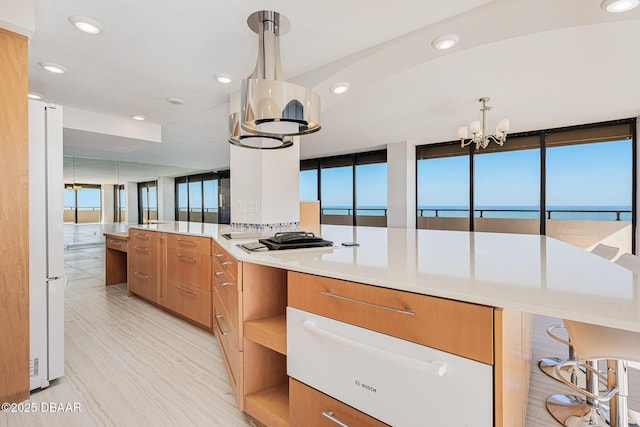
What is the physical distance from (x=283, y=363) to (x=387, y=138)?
5.02 meters

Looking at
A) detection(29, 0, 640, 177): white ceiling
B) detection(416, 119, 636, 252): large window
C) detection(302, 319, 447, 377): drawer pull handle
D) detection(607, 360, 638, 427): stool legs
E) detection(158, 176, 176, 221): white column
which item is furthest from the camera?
detection(158, 176, 176, 221): white column

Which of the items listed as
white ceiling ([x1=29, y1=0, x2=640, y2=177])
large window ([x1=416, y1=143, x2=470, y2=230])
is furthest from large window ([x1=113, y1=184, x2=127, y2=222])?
large window ([x1=416, y1=143, x2=470, y2=230])

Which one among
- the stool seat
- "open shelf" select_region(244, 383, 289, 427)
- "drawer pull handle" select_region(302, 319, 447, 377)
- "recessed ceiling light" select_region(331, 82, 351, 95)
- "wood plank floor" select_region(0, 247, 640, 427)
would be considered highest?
"recessed ceiling light" select_region(331, 82, 351, 95)

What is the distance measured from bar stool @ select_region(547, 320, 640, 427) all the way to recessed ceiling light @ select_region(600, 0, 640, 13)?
1.61m

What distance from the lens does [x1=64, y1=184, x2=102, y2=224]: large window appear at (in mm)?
5238

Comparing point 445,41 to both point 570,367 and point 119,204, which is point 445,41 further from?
point 119,204

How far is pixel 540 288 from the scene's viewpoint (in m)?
0.87

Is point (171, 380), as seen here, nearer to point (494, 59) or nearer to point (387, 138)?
point (494, 59)

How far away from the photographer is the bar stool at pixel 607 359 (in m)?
1.16

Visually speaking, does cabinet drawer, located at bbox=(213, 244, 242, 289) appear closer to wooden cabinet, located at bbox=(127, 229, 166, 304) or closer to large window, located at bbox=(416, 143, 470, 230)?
wooden cabinet, located at bbox=(127, 229, 166, 304)

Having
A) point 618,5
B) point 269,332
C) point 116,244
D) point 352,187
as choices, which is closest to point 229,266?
point 269,332

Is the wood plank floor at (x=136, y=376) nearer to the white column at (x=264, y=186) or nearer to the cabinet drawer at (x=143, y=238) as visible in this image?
the cabinet drawer at (x=143, y=238)

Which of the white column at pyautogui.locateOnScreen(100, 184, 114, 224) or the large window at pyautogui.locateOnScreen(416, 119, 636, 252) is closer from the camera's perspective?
the large window at pyautogui.locateOnScreen(416, 119, 636, 252)

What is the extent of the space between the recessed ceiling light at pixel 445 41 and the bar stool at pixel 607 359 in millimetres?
1741
